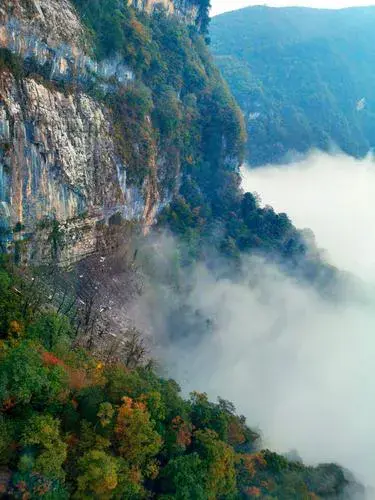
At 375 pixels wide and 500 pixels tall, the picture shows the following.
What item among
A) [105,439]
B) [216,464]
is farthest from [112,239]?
[216,464]

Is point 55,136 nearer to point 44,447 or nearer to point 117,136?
point 117,136

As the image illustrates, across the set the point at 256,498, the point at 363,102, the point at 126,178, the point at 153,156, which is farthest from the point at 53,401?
the point at 363,102

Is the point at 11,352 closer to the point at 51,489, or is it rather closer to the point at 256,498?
the point at 51,489

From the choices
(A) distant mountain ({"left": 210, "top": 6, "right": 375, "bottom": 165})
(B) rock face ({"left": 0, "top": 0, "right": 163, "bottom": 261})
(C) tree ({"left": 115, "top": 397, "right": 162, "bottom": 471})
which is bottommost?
(C) tree ({"left": 115, "top": 397, "right": 162, "bottom": 471})

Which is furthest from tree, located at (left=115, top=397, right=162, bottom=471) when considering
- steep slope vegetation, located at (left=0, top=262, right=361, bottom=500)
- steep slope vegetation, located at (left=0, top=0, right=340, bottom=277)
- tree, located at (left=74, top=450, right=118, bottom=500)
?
steep slope vegetation, located at (left=0, top=0, right=340, bottom=277)

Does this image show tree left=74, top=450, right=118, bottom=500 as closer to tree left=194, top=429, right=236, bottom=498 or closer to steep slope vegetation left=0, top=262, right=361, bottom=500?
steep slope vegetation left=0, top=262, right=361, bottom=500

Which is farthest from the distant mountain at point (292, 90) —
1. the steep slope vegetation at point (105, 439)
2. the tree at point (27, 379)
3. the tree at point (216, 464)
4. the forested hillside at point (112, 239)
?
the tree at point (27, 379)

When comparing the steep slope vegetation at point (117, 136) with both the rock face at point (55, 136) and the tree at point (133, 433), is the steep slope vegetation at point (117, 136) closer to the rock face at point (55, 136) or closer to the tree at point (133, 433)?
the rock face at point (55, 136)
